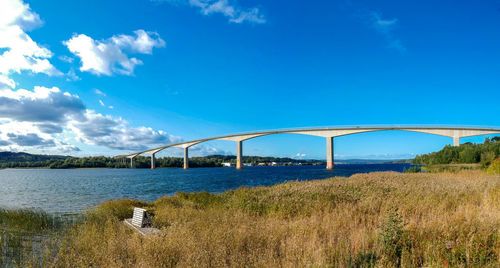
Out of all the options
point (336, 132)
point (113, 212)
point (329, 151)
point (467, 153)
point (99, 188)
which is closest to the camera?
point (113, 212)

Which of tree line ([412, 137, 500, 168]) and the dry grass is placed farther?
tree line ([412, 137, 500, 168])

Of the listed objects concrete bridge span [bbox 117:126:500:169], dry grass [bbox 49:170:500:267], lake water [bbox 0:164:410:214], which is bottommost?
lake water [bbox 0:164:410:214]

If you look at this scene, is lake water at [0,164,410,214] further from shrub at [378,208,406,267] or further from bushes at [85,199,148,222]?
shrub at [378,208,406,267]

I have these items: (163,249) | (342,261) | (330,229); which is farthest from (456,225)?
(163,249)

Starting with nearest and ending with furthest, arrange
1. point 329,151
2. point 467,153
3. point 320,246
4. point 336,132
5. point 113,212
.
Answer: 1. point 320,246
2. point 113,212
3. point 467,153
4. point 336,132
5. point 329,151

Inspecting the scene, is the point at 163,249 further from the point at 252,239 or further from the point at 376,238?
the point at 376,238

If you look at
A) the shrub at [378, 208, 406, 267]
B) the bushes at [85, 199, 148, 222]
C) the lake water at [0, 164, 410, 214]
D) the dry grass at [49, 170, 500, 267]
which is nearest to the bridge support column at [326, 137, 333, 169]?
the lake water at [0, 164, 410, 214]

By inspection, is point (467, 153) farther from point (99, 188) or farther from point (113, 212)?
point (99, 188)

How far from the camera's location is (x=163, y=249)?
15.7 ft

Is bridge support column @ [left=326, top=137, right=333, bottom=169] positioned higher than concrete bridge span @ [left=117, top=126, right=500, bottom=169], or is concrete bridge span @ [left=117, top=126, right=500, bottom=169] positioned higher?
concrete bridge span @ [left=117, top=126, right=500, bottom=169]

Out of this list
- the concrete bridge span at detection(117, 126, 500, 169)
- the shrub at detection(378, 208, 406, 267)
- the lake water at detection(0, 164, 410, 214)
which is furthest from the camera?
the concrete bridge span at detection(117, 126, 500, 169)

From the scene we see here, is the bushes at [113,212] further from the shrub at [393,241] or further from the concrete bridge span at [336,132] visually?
the concrete bridge span at [336,132]

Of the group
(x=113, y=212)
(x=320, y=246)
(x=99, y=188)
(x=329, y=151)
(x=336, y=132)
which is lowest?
(x=99, y=188)

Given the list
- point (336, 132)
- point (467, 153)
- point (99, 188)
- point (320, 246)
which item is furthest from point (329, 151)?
point (320, 246)
